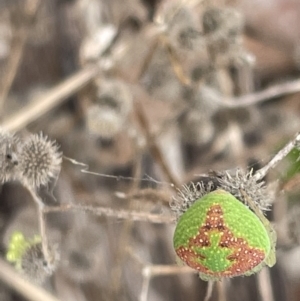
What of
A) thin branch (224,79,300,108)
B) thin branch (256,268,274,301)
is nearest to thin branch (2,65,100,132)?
thin branch (224,79,300,108)

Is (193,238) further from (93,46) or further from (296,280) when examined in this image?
(296,280)

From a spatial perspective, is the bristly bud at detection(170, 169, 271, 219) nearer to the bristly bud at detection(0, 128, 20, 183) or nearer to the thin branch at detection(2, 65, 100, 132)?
the bristly bud at detection(0, 128, 20, 183)

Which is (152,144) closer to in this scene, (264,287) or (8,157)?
(264,287)

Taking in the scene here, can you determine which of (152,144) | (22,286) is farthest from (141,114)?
(22,286)

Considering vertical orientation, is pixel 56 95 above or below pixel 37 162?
above

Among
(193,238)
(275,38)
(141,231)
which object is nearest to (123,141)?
(141,231)

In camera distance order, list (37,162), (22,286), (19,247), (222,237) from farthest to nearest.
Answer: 1. (22,286)
2. (19,247)
3. (37,162)
4. (222,237)

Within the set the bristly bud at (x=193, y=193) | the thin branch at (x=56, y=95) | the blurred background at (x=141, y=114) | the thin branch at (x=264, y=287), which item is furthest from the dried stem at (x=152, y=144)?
the bristly bud at (x=193, y=193)
